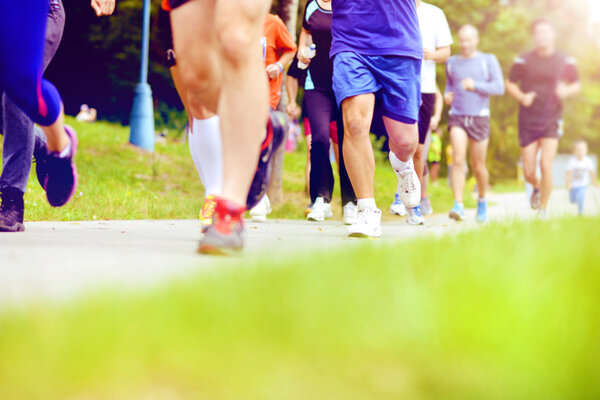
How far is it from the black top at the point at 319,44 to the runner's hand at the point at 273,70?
295 mm

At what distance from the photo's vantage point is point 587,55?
43938mm

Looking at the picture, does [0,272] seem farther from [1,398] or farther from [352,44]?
[352,44]

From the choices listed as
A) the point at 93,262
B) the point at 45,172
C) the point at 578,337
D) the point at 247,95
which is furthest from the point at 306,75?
the point at 578,337

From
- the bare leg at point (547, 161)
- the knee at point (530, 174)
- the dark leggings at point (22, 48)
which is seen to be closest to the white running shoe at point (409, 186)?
the dark leggings at point (22, 48)

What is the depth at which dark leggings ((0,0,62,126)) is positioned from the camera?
3.69 m

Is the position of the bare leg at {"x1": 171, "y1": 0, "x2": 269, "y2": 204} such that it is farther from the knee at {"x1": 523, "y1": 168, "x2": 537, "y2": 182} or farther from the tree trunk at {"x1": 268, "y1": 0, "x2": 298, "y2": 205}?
the knee at {"x1": 523, "y1": 168, "x2": 537, "y2": 182}

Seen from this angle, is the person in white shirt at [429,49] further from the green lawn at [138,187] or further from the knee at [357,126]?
the knee at [357,126]

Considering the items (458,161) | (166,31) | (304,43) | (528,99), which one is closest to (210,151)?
(166,31)

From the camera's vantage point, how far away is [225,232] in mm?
3145

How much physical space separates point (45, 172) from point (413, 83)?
99.6 inches

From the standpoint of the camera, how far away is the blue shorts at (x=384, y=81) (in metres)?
5.18

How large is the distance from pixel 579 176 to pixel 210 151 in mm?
10242

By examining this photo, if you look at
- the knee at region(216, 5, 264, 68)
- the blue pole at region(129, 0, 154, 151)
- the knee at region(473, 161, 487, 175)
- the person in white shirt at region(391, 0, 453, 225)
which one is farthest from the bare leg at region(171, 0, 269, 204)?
the blue pole at region(129, 0, 154, 151)

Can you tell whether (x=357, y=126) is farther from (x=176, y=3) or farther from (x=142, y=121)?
(x=142, y=121)
